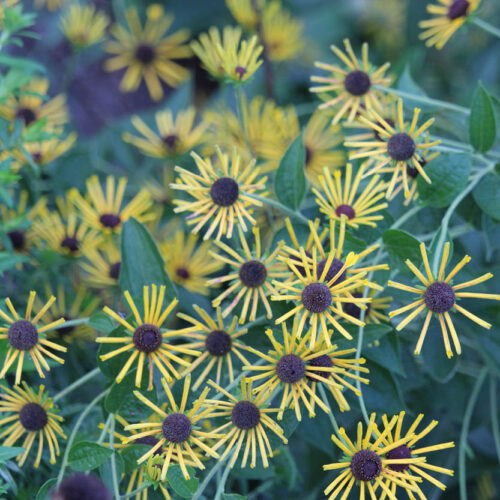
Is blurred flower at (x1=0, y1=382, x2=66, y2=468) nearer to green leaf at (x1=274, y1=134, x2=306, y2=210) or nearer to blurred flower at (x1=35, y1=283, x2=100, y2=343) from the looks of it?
blurred flower at (x1=35, y1=283, x2=100, y2=343)

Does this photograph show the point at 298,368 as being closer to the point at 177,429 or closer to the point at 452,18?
the point at 177,429

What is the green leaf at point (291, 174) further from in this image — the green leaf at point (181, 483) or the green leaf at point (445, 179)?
the green leaf at point (181, 483)

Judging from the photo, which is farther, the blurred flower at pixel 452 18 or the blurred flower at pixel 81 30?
the blurred flower at pixel 81 30

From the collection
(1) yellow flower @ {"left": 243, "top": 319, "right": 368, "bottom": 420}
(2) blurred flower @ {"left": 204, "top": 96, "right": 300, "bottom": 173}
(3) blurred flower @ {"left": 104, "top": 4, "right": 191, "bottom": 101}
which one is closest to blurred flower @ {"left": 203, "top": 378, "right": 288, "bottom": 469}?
(1) yellow flower @ {"left": 243, "top": 319, "right": 368, "bottom": 420}

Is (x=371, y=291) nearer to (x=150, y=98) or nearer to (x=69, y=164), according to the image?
(x=69, y=164)

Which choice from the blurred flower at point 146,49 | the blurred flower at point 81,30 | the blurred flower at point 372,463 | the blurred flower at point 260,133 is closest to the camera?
the blurred flower at point 372,463

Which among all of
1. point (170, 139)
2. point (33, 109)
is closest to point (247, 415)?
point (170, 139)

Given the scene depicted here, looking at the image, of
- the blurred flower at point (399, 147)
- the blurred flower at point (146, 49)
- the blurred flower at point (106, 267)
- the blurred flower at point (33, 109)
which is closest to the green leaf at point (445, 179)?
the blurred flower at point (399, 147)
